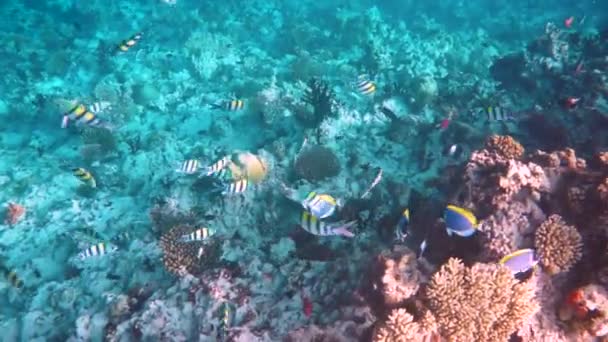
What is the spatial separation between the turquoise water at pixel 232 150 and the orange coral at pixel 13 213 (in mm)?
72

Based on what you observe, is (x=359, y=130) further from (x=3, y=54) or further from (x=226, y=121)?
(x=3, y=54)

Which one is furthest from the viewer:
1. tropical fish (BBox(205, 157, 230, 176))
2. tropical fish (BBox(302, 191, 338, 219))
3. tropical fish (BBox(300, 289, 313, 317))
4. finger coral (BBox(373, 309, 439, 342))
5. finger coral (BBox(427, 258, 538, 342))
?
tropical fish (BBox(205, 157, 230, 176))

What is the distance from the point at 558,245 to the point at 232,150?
6.38 metres

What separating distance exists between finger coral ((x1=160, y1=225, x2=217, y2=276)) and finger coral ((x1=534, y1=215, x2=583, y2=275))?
410cm

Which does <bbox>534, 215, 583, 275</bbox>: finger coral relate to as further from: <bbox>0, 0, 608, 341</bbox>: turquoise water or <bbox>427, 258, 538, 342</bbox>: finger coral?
<bbox>0, 0, 608, 341</bbox>: turquoise water

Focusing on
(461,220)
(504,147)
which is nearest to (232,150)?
(504,147)

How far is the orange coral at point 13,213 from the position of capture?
8227mm

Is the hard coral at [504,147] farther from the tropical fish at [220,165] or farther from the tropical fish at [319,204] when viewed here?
the tropical fish at [220,165]

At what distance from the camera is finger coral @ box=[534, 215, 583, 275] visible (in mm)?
4281

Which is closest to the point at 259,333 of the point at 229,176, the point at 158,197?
the point at 229,176

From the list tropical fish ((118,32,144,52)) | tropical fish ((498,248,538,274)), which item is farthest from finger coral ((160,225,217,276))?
tropical fish ((118,32,144,52))

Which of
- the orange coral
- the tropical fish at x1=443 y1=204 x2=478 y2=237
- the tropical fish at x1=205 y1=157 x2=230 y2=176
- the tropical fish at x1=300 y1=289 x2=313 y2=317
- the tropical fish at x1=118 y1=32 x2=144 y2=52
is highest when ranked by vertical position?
the tropical fish at x1=118 y1=32 x2=144 y2=52

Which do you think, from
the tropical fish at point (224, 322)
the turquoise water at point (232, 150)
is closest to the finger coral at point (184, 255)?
the turquoise water at point (232, 150)

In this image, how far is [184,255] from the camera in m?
5.83
